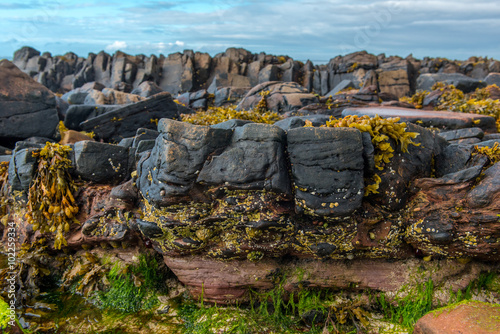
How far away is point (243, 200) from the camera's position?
4.59m

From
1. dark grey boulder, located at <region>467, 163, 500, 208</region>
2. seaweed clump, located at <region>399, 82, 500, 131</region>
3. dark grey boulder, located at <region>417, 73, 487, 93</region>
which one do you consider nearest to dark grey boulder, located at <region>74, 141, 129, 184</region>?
dark grey boulder, located at <region>467, 163, 500, 208</region>

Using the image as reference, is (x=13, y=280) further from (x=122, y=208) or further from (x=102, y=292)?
(x=122, y=208)

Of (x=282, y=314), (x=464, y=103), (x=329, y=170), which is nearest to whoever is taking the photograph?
(x=329, y=170)

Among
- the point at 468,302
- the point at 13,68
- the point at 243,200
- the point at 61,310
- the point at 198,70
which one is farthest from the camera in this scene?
the point at 198,70

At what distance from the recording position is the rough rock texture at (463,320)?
A: 3674mm

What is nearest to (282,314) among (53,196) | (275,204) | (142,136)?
(275,204)

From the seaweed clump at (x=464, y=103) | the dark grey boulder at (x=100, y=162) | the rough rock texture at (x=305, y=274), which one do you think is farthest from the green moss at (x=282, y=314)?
the seaweed clump at (x=464, y=103)

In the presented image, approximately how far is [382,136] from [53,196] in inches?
215

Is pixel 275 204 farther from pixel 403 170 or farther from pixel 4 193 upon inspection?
pixel 4 193

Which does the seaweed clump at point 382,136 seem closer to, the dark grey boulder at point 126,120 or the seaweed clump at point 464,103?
the seaweed clump at point 464,103

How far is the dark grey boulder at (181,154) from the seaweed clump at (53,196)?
240 cm

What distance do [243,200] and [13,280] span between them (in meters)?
4.23

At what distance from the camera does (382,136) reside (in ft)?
14.9

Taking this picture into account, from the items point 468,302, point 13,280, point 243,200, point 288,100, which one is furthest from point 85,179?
point 288,100
